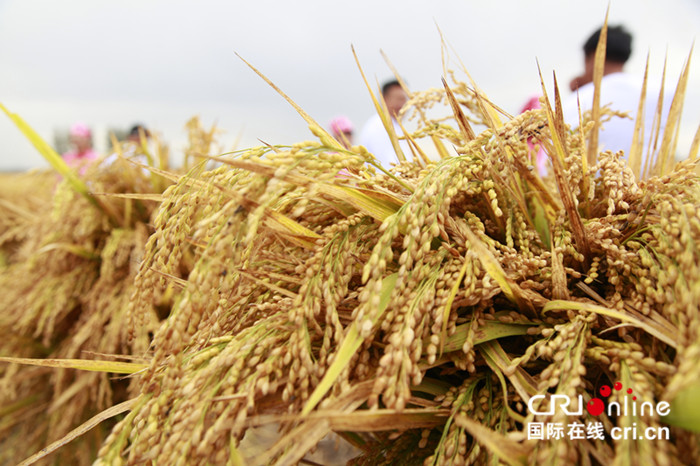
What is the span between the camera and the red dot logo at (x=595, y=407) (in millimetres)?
560

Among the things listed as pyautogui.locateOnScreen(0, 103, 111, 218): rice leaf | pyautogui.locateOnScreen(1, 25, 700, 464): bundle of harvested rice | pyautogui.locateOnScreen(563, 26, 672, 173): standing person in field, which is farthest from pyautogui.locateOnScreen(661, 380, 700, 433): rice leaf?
pyautogui.locateOnScreen(0, 103, 111, 218): rice leaf

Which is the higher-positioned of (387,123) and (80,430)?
(387,123)

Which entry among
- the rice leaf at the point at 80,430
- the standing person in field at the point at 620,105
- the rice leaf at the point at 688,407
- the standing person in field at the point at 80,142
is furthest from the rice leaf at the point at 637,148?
the standing person in field at the point at 80,142

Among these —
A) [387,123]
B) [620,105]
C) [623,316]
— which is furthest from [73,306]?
[620,105]

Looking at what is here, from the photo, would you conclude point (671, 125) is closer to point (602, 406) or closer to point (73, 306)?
point (602, 406)

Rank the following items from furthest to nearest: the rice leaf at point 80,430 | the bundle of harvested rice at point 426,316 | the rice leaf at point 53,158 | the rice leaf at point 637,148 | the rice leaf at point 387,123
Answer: the rice leaf at point 53,158 → the rice leaf at point 637,148 → the rice leaf at point 387,123 → the rice leaf at point 80,430 → the bundle of harvested rice at point 426,316

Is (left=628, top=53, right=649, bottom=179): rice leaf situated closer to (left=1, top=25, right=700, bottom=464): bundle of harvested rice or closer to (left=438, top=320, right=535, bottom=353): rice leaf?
(left=1, top=25, right=700, bottom=464): bundle of harvested rice

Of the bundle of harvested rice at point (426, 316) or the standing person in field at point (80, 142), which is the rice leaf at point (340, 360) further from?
the standing person in field at point (80, 142)

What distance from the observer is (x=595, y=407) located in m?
0.56

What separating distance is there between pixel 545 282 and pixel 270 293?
1.54ft

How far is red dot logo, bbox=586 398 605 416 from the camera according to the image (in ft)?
1.84

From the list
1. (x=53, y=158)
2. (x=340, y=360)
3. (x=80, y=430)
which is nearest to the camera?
(x=340, y=360)

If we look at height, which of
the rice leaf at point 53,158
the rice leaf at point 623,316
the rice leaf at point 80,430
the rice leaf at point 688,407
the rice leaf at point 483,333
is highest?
the rice leaf at point 53,158

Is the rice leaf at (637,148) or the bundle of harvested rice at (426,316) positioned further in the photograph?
the rice leaf at (637,148)
